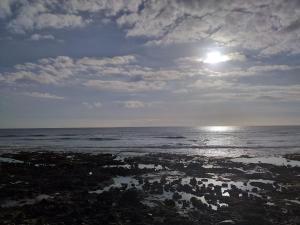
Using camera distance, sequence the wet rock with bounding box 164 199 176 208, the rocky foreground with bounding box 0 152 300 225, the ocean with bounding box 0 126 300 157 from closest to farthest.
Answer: the rocky foreground with bounding box 0 152 300 225 → the wet rock with bounding box 164 199 176 208 → the ocean with bounding box 0 126 300 157

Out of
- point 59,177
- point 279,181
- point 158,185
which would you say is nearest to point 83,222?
point 158,185

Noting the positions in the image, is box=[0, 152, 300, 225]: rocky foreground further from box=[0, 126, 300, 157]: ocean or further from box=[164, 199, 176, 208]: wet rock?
box=[0, 126, 300, 157]: ocean

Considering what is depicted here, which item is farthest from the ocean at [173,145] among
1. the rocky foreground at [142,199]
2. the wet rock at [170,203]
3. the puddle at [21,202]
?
the puddle at [21,202]

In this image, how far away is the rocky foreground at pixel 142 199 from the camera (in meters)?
15.8

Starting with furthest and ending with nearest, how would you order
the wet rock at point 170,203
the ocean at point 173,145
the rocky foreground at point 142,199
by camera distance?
the ocean at point 173,145 < the wet rock at point 170,203 < the rocky foreground at point 142,199

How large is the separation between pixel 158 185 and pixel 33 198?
8871 mm

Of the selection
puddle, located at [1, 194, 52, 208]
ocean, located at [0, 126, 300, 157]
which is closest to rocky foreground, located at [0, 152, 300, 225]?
puddle, located at [1, 194, 52, 208]

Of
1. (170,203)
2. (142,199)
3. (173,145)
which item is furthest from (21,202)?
(173,145)

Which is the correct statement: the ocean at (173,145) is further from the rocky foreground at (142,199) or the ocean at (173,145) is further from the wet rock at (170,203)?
the wet rock at (170,203)

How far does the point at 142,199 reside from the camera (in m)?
20.2

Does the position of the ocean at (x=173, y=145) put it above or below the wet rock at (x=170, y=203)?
above

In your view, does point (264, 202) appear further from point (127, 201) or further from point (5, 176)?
point (5, 176)

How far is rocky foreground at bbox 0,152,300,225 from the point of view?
1584 cm

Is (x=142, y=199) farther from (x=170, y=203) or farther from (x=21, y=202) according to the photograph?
(x=21, y=202)
